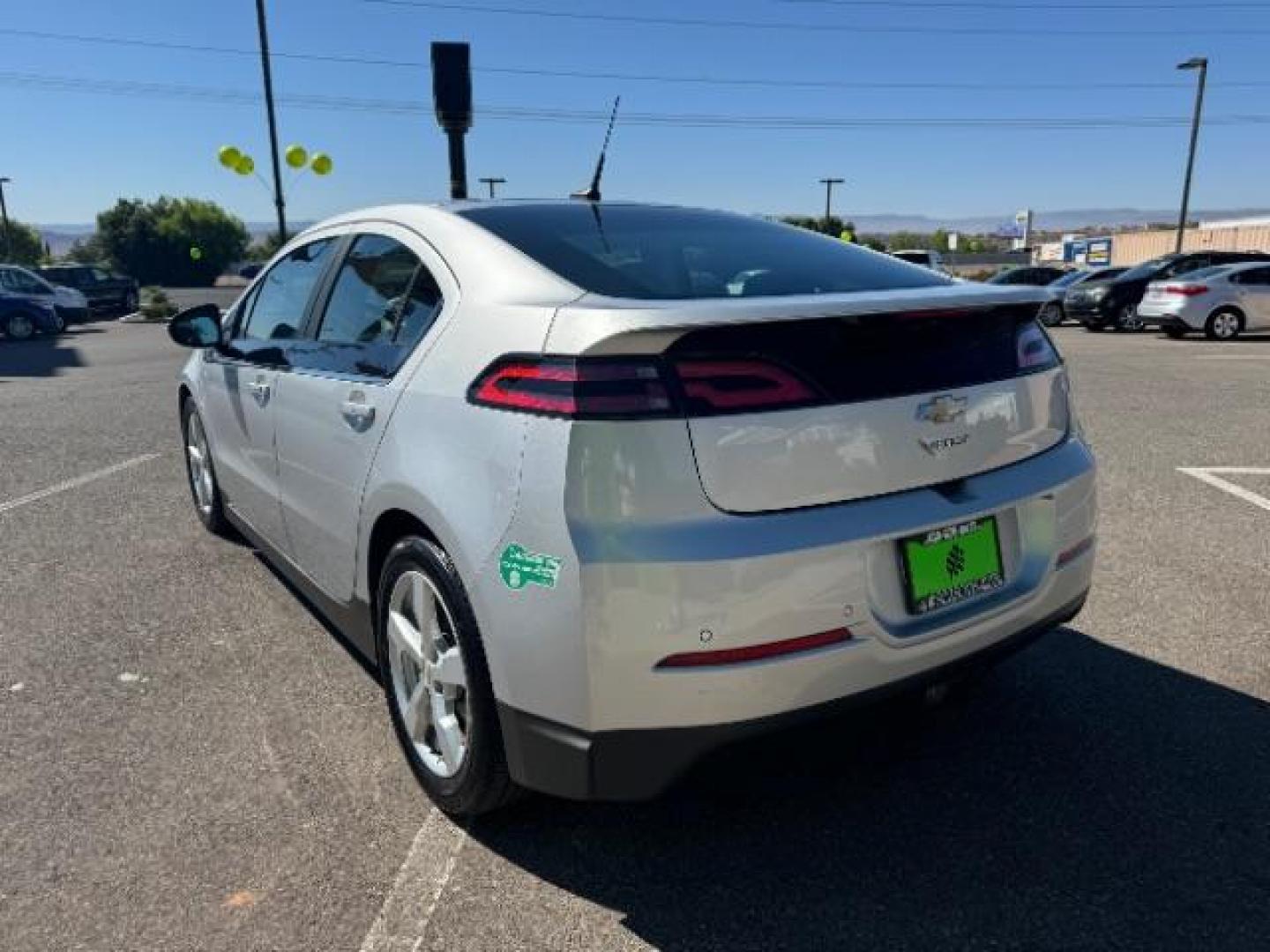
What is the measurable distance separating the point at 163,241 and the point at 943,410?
263 feet

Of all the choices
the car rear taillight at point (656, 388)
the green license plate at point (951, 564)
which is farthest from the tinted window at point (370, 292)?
the green license plate at point (951, 564)

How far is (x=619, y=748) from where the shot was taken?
2.00m

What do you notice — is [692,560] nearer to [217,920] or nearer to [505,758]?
[505,758]

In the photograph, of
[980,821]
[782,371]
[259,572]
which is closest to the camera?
[782,371]

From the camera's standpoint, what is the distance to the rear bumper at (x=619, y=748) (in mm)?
1985

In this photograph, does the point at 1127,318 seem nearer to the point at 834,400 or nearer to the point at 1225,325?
the point at 1225,325

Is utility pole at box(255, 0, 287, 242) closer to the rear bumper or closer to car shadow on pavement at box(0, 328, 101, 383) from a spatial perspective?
car shadow on pavement at box(0, 328, 101, 383)

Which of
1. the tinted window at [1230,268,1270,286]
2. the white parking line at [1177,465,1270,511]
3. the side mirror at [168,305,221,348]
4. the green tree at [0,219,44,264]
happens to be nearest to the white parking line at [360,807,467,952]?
the side mirror at [168,305,221,348]

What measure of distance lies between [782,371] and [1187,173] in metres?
33.1

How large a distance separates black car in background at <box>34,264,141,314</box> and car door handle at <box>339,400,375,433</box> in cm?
3208

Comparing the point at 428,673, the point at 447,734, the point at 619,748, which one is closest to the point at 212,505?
the point at 428,673

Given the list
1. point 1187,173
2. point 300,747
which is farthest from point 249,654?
point 1187,173

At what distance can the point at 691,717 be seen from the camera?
196 cm

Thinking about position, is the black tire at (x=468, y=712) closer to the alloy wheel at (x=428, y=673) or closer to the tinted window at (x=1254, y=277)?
the alloy wheel at (x=428, y=673)
